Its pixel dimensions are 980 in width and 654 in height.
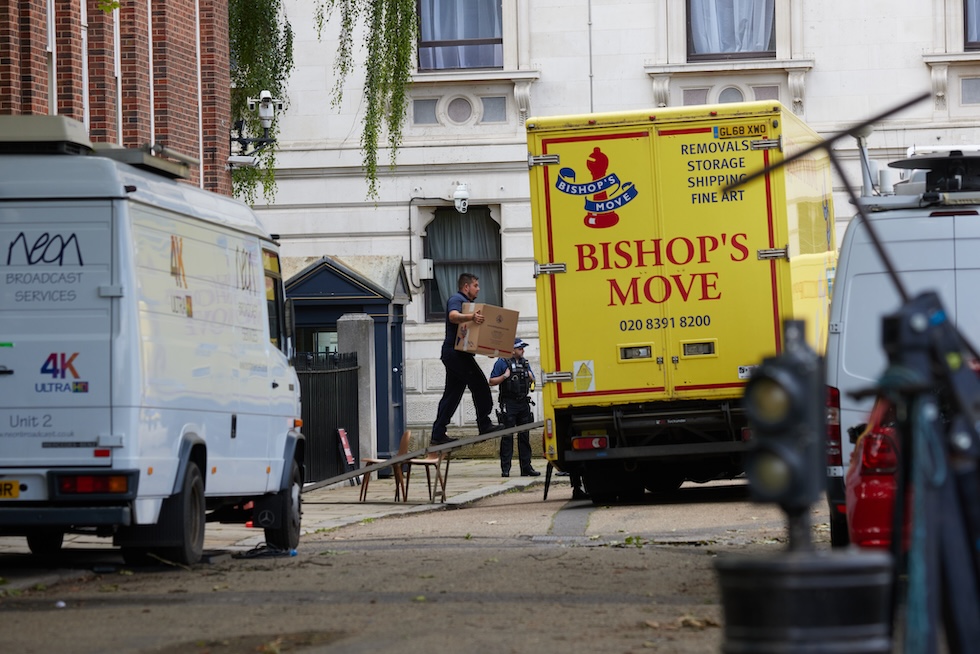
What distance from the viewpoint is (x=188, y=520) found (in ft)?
36.1

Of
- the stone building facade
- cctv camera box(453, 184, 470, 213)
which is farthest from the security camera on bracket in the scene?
cctv camera box(453, 184, 470, 213)

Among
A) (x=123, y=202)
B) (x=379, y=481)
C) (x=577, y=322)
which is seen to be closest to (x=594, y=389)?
(x=577, y=322)

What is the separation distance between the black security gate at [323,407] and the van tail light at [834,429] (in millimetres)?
11110

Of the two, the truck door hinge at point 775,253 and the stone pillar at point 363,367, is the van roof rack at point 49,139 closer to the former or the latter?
the truck door hinge at point 775,253

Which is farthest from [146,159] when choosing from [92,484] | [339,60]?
[339,60]

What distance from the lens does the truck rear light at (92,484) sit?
33.1 ft

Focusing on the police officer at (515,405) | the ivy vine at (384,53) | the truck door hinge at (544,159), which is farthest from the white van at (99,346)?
the police officer at (515,405)

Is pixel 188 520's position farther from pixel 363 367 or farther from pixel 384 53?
pixel 384 53

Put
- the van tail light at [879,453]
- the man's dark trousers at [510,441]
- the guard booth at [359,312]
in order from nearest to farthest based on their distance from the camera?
the van tail light at [879,453] < the guard booth at [359,312] < the man's dark trousers at [510,441]

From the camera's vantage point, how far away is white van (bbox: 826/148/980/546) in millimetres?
10227

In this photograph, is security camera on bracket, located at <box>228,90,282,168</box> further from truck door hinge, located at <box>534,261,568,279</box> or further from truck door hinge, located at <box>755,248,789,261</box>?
truck door hinge, located at <box>755,248,789,261</box>

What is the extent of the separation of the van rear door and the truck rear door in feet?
19.9

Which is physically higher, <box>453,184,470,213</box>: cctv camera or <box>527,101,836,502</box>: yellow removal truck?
<box>453,184,470,213</box>: cctv camera

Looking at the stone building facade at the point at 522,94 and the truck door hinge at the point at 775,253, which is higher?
the stone building facade at the point at 522,94
